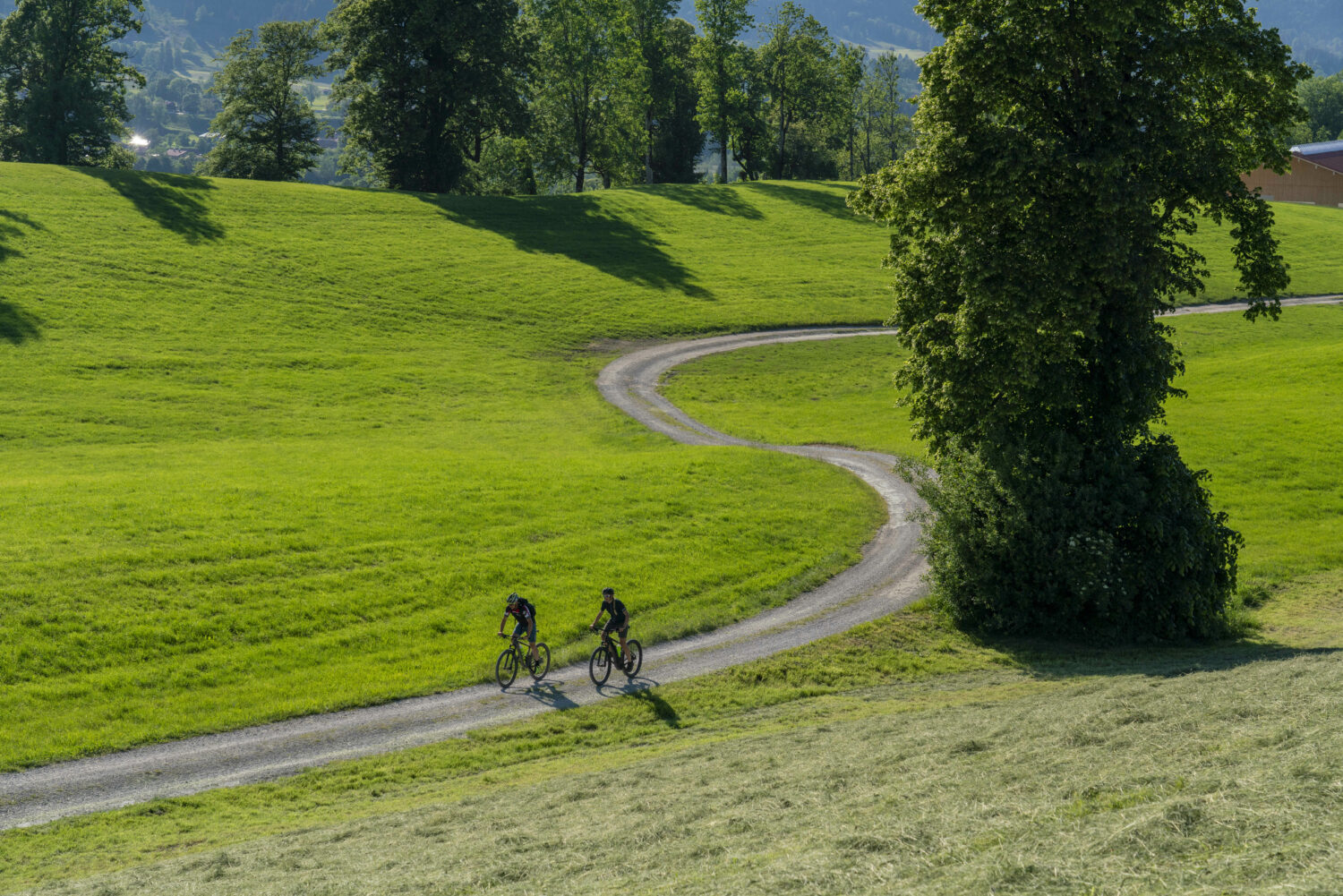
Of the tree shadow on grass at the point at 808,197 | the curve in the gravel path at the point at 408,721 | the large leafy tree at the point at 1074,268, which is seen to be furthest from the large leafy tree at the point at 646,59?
the large leafy tree at the point at 1074,268

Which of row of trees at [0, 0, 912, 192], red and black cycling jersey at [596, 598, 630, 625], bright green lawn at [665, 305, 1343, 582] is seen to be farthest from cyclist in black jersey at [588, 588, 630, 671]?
row of trees at [0, 0, 912, 192]

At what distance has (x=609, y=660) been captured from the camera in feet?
92.8

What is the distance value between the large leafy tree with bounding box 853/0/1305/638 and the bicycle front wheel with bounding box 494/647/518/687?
568 inches

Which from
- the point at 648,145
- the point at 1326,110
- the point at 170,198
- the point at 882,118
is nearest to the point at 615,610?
the point at 170,198

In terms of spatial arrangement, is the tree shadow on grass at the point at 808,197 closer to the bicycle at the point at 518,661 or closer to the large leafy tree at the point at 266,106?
the large leafy tree at the point at 266,106

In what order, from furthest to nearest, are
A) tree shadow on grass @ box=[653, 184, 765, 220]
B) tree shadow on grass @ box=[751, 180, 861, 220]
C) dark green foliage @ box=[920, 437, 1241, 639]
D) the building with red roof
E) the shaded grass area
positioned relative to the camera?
the building with red roof → tree shadow on grass @ box=[751, 180, 861, 220] → tree shadow on grass @ box=[653, 184, 765, 220] → dark green foliage @ box=[920, 437, 1241, 639] → the shaded grass area

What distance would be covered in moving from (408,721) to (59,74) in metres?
93.3

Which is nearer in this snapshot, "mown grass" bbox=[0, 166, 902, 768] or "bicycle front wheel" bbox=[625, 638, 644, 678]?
"bicycle front wheel" bbox=[625, 638, 644, 678]

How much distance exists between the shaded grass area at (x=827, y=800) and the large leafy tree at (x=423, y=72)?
277 ft

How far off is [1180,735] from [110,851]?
59.0ft

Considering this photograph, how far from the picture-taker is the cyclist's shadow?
26.5 meters

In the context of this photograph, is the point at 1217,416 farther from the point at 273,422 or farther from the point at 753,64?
the point at 753,64

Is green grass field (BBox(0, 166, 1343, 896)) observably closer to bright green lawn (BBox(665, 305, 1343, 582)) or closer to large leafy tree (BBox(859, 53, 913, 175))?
bright green lawn (BBox(665, 305, 1343, 582))

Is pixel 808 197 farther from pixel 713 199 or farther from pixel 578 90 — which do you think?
pixel 578 90
